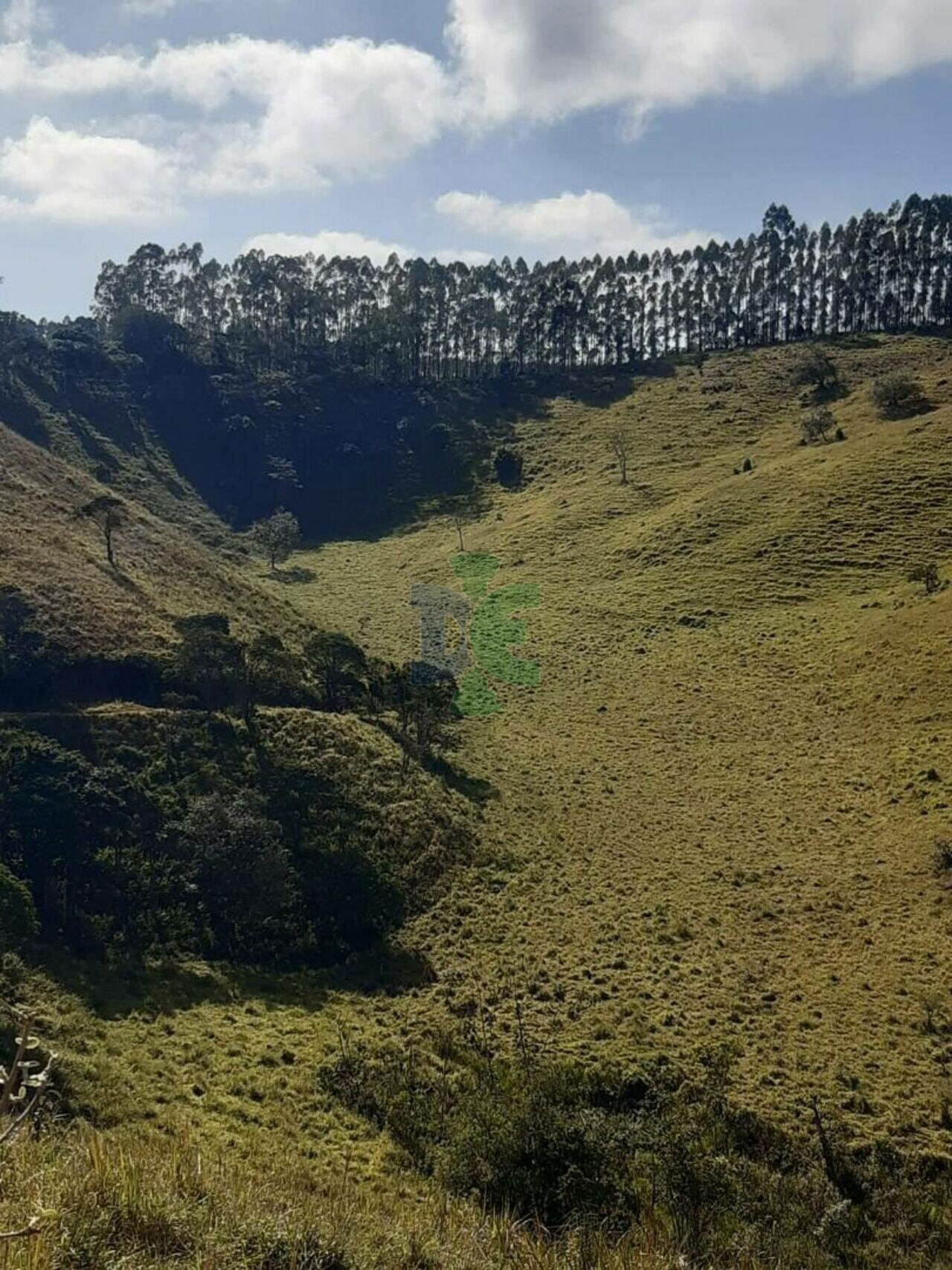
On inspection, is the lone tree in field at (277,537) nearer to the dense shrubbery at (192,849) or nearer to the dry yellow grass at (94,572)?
the dry yellow grass at (94,572)

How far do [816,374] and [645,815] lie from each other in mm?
92242

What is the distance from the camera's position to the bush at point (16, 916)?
25.2 meters

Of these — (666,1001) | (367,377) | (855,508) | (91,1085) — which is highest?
(367,377)

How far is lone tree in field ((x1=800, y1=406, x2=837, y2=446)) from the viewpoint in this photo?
3585 inches

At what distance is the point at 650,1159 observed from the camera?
16.7m

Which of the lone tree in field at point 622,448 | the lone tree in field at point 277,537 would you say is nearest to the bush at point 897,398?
the lone tree in field at point 622,448

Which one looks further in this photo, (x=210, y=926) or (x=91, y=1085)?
(x=210, y=926)

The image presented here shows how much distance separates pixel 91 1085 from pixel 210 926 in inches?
381

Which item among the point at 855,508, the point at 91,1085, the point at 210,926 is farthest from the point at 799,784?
the point at 855,508

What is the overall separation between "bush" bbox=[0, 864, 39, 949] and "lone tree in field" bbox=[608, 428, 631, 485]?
7978 centimetres

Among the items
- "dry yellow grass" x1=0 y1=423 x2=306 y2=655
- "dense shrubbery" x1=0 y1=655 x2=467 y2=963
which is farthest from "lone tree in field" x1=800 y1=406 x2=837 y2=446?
"dense shrubbery" x1=0 y1=655 x2=467 y2=963

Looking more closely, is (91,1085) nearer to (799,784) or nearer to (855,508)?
(799,784)

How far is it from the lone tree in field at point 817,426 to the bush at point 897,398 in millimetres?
5286

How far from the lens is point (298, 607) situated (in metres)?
69.8
